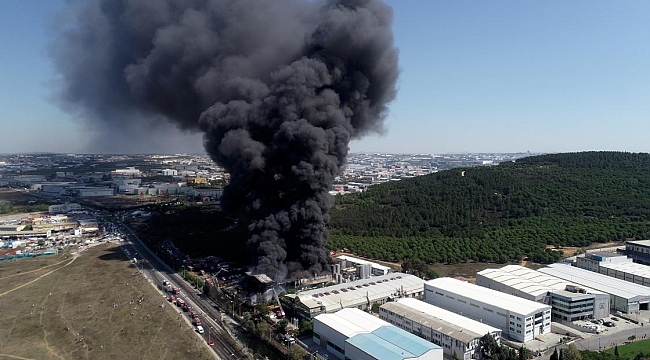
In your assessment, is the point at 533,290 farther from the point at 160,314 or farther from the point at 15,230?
the point at 15,230

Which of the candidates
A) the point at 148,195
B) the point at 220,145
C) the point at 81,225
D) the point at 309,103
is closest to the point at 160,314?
the point at 220,145

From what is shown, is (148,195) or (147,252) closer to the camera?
(147,252)

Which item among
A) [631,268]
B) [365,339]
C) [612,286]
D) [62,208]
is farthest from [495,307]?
[62,208]

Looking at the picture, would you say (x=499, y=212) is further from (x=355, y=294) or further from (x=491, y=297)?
(x=355, y=294)

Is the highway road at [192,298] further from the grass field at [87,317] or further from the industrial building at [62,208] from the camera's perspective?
the industrial building at [62,208]

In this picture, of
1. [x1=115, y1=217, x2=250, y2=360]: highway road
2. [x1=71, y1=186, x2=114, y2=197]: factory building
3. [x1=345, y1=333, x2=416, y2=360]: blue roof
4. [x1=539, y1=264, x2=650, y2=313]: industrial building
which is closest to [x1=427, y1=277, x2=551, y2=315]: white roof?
[x1=539, y1=264, x2=650, y2=313]: industrial building

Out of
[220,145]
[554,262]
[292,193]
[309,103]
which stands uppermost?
[309,103]
